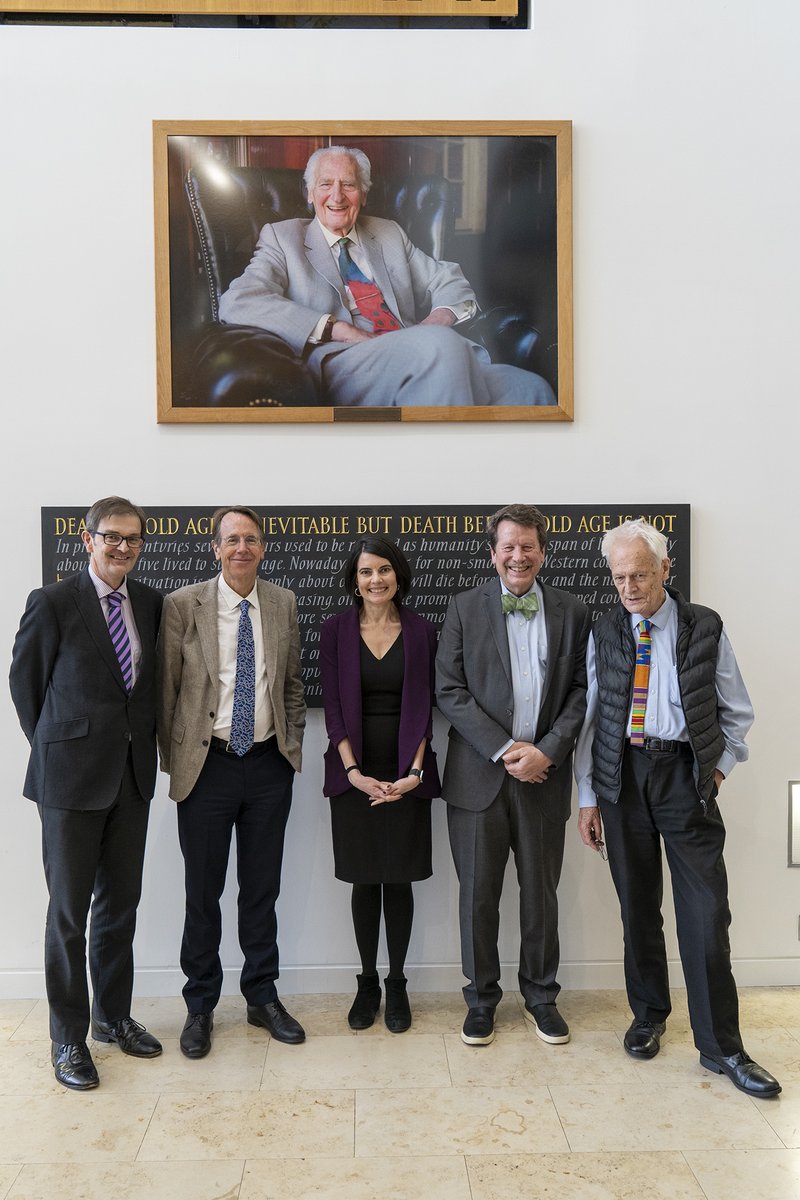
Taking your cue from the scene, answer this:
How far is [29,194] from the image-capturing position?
3705 mm

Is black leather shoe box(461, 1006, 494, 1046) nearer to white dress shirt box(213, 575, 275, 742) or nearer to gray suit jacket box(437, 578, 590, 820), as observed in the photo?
gray suit jacket box(437, 578, 590, 820)

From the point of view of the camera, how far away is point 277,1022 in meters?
3.32

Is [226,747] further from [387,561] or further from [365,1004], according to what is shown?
[365,1004]

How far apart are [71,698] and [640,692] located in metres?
1.84

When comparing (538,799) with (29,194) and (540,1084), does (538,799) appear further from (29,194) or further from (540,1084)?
(29,194)

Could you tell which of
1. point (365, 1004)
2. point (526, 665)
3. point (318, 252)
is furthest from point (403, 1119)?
point (318, 252)

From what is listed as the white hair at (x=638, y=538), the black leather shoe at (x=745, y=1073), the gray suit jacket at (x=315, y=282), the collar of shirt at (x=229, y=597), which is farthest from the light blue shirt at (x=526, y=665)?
the gray suit jacket at (x=315, y=282)

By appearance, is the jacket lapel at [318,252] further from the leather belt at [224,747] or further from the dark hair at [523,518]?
the leather belt at [224,747]

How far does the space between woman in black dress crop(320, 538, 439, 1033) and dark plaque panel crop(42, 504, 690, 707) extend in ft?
1.27

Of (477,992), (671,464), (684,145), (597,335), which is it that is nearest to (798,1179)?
(477,992)

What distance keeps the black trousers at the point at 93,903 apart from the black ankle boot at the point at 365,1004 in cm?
81

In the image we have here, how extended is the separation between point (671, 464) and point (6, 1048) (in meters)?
3.35

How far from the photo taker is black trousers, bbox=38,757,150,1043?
118 inches

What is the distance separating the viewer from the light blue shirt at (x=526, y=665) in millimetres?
3264
